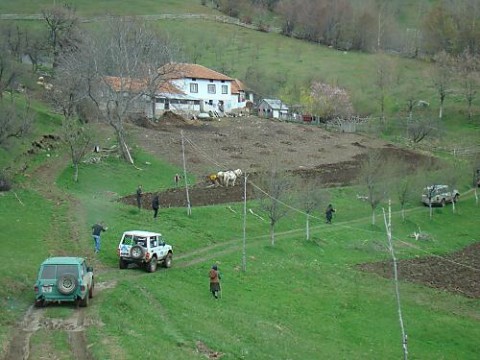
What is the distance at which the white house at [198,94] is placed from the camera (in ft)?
308

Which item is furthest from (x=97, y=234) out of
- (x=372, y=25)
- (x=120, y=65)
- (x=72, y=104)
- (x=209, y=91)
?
(x=372, y=25)

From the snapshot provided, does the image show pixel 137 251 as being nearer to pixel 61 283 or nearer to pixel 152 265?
pixel 152 265

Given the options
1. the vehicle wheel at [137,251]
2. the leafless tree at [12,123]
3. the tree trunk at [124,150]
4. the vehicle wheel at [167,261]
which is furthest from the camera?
the tree trunk at [124,150]

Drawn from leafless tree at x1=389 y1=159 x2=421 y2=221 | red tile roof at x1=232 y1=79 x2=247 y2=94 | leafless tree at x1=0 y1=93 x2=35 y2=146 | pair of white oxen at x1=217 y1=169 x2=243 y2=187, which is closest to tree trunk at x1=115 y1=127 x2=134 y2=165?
leafless tree at x1=0 y1=93 x2=35 y2=146

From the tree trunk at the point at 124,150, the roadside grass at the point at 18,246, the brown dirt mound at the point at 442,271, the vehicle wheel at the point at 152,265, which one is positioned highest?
the tree trunk at the point at 124,150

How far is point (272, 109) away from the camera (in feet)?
353

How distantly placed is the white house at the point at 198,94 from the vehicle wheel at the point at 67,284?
221 ft

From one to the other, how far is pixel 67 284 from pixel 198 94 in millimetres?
78664

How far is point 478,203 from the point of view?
62.6 meters

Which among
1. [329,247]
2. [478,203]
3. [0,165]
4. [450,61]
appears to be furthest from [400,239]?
[450,61]

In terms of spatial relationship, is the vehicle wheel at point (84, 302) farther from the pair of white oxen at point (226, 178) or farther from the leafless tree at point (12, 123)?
the pair of white oxen at point (226, 178)

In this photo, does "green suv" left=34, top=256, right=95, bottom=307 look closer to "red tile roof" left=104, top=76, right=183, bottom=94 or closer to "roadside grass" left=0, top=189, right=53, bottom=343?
"roadside grass" left=0, top=189, right=53, bottom=343

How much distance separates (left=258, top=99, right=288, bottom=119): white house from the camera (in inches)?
4225

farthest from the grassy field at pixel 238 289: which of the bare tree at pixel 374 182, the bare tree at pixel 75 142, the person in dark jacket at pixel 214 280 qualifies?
the bare tree at pixel 374 182
